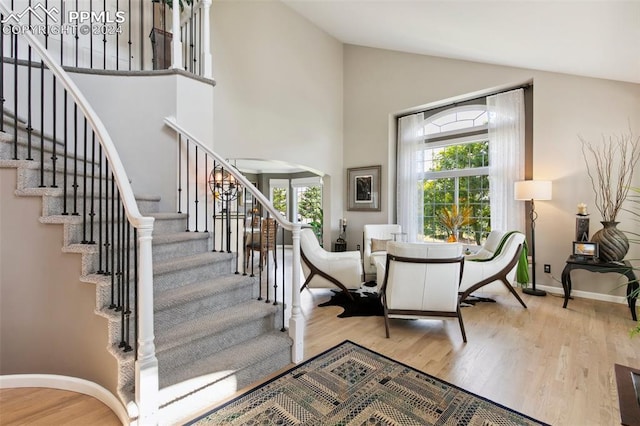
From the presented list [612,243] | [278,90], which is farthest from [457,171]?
[278,90]

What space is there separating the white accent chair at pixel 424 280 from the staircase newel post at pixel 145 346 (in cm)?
190

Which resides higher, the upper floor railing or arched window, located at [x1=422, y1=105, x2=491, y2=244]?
the upper floor railing

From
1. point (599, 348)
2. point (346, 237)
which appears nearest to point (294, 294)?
point (599, 348)

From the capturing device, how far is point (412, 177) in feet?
19.1

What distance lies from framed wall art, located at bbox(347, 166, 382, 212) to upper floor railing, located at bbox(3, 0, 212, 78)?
3.58m

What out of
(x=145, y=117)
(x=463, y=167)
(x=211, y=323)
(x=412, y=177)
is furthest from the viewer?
(x=412, y=177)

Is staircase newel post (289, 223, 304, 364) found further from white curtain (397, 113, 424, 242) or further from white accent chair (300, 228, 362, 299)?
white curtain (397, 113, 424, 242)

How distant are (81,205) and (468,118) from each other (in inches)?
221

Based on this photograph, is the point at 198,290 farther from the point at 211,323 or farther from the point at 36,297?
the point at 36,297

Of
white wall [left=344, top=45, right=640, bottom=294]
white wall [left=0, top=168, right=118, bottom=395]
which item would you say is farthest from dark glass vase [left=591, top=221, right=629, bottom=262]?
white wall [left=0, top=168, right=118, bottom=395]

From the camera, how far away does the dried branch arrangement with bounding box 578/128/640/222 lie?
3703 millimetres

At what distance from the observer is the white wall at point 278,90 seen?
4.52 m

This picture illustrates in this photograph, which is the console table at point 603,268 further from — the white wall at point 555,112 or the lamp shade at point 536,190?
the lamp shade at point 536,190

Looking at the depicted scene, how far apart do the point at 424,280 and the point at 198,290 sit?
6.29ft
